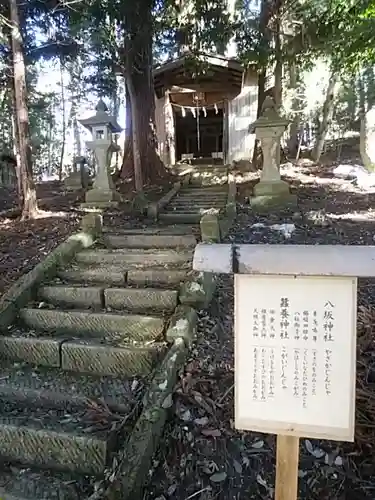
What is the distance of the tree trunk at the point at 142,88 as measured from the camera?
9.67 meters

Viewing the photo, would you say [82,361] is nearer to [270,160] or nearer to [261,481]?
[261,481]

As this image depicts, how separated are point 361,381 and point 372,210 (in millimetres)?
5826

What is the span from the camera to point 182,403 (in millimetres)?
3150

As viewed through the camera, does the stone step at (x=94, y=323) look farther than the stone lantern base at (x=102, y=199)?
No

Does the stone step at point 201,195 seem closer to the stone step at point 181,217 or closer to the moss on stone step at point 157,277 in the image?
the stone step at point 181,217

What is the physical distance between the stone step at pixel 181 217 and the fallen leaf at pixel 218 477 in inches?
220

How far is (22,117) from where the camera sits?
7742 mm

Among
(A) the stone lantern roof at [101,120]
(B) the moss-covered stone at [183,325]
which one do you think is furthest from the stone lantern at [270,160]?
(B) the moss-covered stone at [183,325]

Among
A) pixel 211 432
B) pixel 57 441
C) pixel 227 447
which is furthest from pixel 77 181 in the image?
pixel 227 447

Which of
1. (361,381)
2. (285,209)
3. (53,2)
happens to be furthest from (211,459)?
(53,2)

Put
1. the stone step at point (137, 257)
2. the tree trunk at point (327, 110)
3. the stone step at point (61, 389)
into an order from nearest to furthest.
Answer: the stone step at point (61, 389)
the stone step at point (137, 257)
the tree trunk at point (327, 110)

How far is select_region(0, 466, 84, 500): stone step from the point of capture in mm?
2674

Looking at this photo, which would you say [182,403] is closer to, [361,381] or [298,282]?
[361,381]

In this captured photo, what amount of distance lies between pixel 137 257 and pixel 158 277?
0.77 metres
